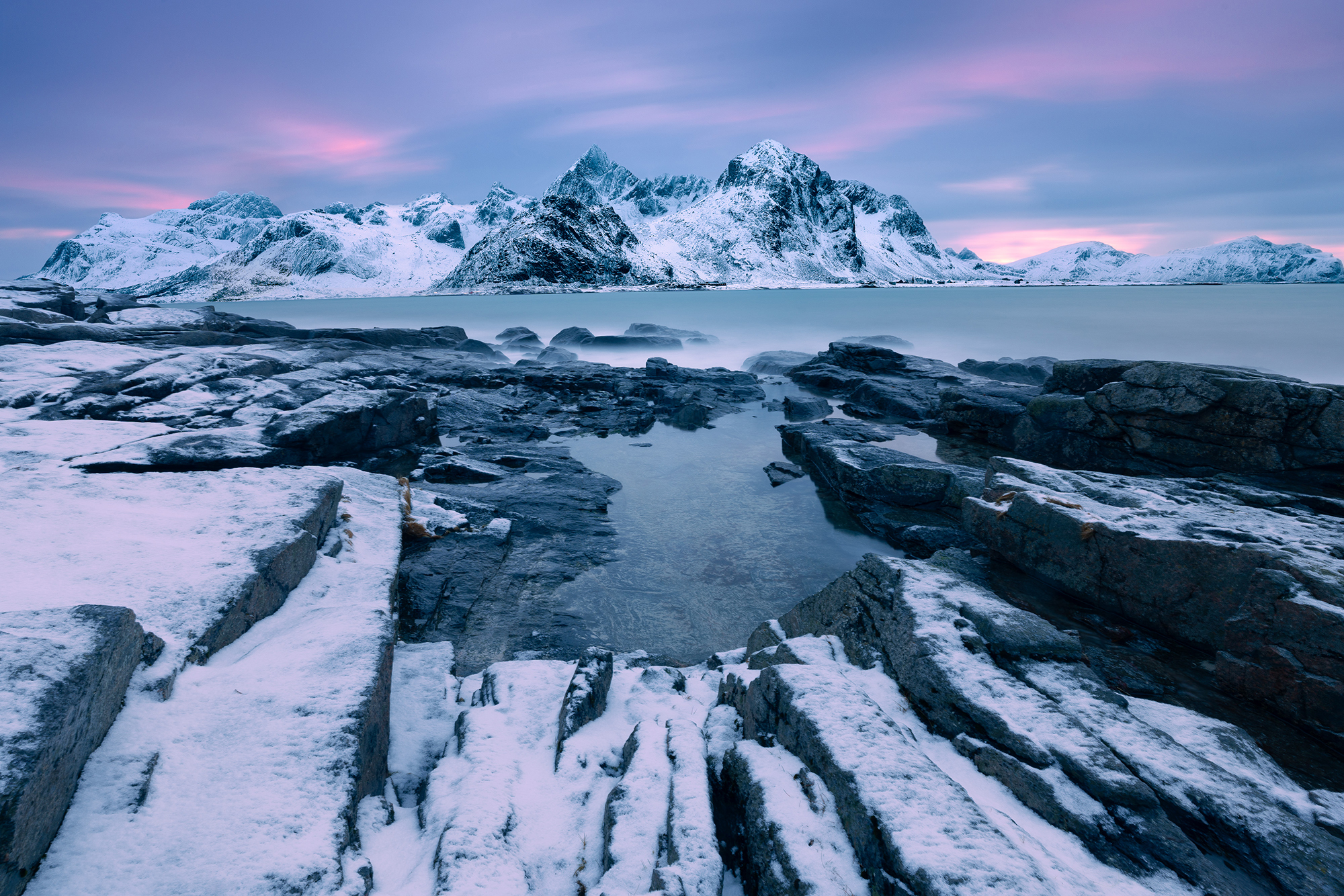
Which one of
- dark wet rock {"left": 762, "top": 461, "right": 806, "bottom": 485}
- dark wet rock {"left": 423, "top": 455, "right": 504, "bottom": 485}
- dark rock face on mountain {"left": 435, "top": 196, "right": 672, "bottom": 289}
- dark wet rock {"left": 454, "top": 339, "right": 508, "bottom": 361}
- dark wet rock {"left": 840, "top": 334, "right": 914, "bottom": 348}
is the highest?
dark rock face on mountain {"left": 435, "top": 196, "right": 672, "bottom": 289}

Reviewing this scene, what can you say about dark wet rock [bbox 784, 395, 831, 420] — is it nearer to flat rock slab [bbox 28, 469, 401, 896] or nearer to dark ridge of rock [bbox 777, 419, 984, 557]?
dark ridge of rock [bbox 777, 419, 984, 557]

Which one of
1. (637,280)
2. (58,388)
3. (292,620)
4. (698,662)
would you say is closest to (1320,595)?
(698,662)

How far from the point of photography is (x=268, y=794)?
3139mm

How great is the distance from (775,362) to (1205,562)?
27.4m

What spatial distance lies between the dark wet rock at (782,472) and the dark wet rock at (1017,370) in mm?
15530

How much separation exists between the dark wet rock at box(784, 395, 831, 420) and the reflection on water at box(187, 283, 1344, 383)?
16.2 m

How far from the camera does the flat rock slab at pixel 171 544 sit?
4.20m

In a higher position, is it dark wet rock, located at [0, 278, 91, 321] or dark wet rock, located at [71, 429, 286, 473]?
dark wet rock, located at [0, 278, 91, 321]

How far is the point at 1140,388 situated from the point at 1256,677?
808 cm

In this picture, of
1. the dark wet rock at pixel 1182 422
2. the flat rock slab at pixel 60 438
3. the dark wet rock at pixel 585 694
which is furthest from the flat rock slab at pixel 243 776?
the dark wet rock at pixel 1182 422

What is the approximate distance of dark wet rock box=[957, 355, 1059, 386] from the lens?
25.0 m

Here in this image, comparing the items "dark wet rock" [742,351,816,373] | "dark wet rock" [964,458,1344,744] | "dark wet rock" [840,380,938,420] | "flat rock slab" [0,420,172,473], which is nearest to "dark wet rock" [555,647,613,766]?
"dark wet rock" [964,458,1344,744]

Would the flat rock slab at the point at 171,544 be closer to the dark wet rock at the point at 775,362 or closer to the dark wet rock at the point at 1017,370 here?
the dark wet rock at the point at 1017,370

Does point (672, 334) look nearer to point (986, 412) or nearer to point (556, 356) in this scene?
point (556, 356)
